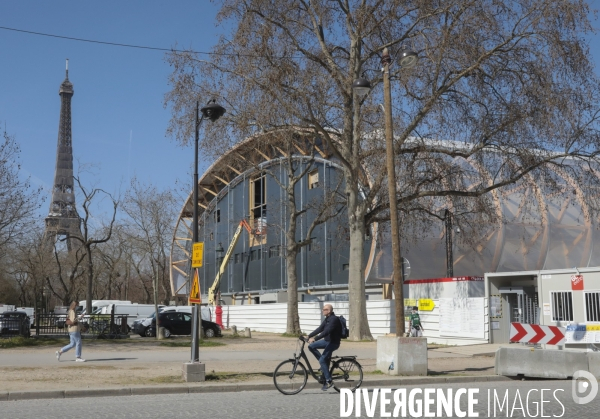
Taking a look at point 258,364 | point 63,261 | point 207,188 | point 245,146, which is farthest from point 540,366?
point 63,261

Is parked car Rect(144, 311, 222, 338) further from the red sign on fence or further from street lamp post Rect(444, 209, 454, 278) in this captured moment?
the red sign on fence

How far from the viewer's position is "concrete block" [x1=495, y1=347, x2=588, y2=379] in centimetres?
1733

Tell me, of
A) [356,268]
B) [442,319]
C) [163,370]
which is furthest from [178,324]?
[163,370]

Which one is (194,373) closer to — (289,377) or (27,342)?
(289,377)

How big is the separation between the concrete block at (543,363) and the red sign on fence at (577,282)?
673cm

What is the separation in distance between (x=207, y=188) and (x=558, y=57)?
1813 inches

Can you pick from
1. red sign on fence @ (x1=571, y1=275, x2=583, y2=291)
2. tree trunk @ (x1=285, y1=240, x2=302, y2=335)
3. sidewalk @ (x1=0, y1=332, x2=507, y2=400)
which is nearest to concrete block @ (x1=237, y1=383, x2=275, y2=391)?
sidewalk @ (x1=0, y1=332, x2=507, y2=400)

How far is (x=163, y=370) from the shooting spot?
1834 cm

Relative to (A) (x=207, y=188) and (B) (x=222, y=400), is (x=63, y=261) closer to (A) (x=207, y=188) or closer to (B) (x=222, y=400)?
(A) (x=207, y=188)

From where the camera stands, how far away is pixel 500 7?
25.7m

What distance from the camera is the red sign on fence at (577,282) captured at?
77.6 ft

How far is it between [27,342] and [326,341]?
736 inches

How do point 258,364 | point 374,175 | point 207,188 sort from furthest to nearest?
point 207,188, point 374,175, point 258,364

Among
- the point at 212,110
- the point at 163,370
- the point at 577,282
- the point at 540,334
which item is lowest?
the point at 163,370
